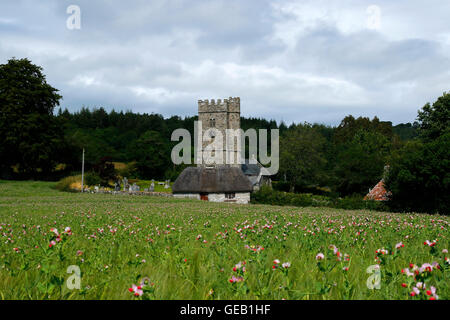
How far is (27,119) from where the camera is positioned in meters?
49.7

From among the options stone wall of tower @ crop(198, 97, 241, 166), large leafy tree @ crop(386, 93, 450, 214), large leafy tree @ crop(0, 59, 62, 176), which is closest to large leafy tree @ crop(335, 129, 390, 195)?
stone wall of tower @ crop(198, 97, 241, 166)

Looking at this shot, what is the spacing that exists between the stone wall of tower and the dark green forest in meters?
14.7

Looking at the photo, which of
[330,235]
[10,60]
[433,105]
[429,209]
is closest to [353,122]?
[433,105]

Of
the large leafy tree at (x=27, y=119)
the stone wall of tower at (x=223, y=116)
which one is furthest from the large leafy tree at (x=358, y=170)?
the large leafy tree at (x=27, y=119)

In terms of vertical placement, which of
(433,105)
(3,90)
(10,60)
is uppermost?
(10,60)

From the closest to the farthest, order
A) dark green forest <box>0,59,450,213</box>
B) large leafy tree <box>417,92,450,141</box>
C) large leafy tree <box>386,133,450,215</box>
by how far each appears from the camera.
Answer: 1. large leafy tree <box>386,133,450,215</box>
2. dark green forest <box>0,59,450,213</box>
3. large leafy tree <box>417,92,450,141</box>

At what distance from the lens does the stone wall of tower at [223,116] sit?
6931 centimetres

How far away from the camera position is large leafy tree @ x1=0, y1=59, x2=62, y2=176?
A: 160 ft

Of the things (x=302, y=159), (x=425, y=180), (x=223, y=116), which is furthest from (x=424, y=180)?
(x=302, y=159)

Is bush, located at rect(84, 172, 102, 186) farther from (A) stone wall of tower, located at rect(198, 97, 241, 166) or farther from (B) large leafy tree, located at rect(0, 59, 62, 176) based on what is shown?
(A) stone wall of tower, located at rect(198, 97, 241, 166)

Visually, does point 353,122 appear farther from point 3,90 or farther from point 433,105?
point 3,90

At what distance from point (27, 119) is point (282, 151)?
50751 millimetres

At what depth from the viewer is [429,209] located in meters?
28.7
